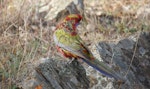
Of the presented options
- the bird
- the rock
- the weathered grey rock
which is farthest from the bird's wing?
the weathered grey rock

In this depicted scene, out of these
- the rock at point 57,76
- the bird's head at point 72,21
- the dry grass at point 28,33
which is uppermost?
the bird's head at point 72,21

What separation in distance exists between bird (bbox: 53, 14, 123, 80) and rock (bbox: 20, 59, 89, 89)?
4.9 inches

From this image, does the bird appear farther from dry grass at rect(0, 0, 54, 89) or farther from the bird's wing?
dry grass at rect(0, 0, 54, 89)

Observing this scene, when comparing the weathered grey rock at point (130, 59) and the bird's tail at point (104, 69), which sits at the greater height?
the bird's tail at point (104, 69)

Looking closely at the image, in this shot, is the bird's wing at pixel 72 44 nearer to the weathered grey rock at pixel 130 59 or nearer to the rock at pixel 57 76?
the rock at pixel 57 76

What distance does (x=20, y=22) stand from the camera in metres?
6.82

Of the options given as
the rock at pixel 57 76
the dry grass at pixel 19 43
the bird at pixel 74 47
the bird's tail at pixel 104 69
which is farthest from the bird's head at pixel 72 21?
the dry grass at pixel 19 43

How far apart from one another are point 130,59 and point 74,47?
125 cm

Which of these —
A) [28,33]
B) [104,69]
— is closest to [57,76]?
[104,69]

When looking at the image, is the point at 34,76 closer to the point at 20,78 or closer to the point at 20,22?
the point at 20,78

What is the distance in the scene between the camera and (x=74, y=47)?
4168 millimetres

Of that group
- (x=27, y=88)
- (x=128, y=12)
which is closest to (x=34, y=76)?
(x=27, y=88)

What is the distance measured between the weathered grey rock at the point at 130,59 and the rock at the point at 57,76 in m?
0.48

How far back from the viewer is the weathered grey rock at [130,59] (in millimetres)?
4871
